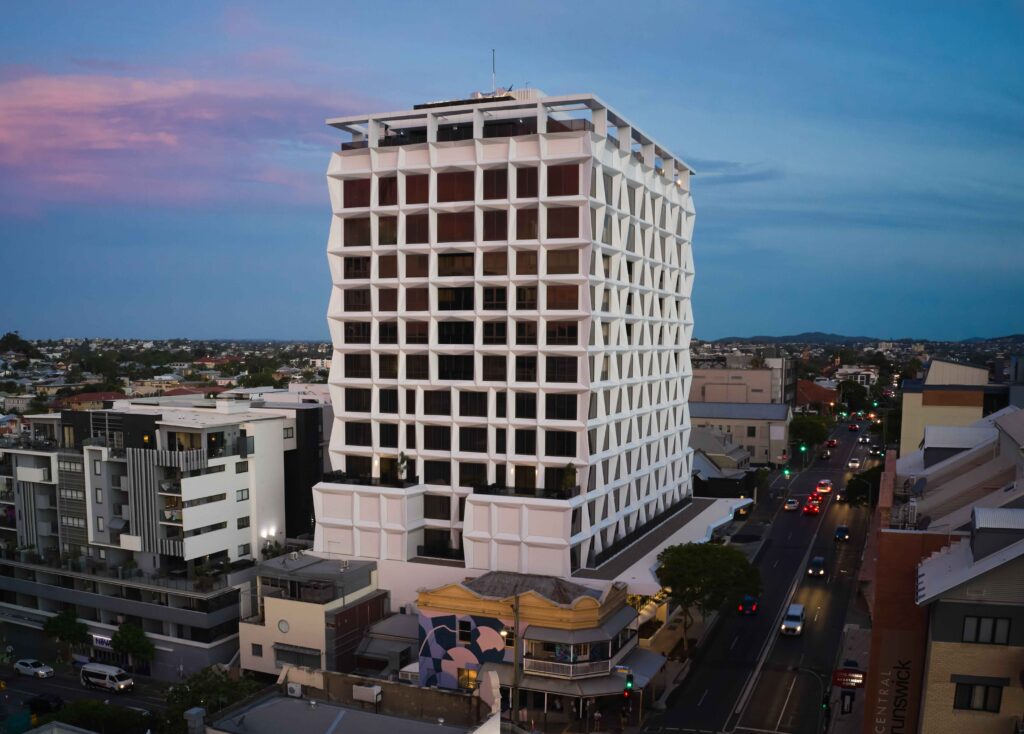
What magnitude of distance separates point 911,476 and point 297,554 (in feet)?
151

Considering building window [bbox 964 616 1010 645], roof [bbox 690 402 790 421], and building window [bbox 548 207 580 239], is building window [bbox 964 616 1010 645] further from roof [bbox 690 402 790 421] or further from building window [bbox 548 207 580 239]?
roof [bbox 690 402 790 421]

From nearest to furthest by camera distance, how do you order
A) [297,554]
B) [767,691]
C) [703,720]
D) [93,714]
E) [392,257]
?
[93,714] → [703,720] → [767,691] → [297,554] → [392,257]

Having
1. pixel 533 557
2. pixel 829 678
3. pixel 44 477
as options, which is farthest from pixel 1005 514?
pixel 44 477

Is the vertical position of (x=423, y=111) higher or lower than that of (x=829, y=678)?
higher

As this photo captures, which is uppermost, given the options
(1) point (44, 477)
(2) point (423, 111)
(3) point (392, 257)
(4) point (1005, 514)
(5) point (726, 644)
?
(2) point (423, 111)

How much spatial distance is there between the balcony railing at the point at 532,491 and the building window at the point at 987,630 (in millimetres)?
35532

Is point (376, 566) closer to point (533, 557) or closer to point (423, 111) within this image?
point (533, 557)

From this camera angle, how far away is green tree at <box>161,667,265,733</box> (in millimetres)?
45719

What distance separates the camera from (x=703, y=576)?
58625 mm

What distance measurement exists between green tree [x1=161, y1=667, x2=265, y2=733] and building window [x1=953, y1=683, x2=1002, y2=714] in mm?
35094

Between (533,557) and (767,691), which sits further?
(533,557)

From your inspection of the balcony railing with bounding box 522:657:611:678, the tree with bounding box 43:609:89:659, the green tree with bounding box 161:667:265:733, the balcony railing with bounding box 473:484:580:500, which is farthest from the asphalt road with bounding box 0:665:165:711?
the balcony railing with bounding box 473:484:580:500

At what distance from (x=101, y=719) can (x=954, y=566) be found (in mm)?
43420

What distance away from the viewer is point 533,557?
62.9m
